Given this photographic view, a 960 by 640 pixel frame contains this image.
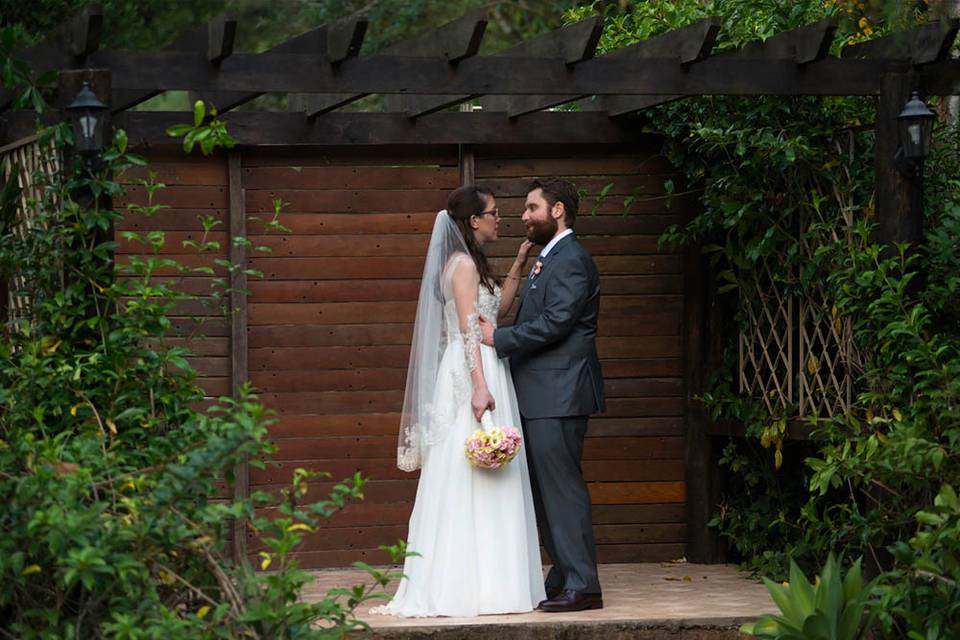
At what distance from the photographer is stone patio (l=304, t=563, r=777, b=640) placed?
6270 mm

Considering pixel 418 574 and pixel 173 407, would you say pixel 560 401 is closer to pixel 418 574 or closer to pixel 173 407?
pixel 418 574

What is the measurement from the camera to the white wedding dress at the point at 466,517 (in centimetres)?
660

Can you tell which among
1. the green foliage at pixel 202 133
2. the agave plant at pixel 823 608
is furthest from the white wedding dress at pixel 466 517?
the green foliage at pixel 202 133

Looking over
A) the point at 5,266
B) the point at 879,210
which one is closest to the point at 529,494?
the point at 879,210

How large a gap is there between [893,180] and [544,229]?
1544mm

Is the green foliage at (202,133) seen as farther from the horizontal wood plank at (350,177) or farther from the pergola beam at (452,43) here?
the horizontal wood plank at (350,177)

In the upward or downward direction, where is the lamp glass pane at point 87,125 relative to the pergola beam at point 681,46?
downward

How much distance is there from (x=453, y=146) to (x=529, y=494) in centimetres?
226

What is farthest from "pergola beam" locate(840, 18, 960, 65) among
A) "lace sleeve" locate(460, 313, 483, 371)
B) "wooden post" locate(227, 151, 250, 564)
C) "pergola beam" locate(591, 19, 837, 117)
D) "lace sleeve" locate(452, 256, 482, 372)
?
"wooden post" locate(227, 151, 250, 564)

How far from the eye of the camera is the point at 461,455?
22.1 ft

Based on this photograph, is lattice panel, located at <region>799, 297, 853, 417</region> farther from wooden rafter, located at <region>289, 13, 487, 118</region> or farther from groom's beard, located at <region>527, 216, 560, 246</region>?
wooden rafter, located at <region>289, 13, 487, 118</region>

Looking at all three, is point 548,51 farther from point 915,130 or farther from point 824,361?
point 824,361

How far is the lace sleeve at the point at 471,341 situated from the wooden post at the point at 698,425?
74.4 inches

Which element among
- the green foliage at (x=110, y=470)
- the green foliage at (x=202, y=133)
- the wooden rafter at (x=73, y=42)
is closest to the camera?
the green foliage at (x=110, y=470)
